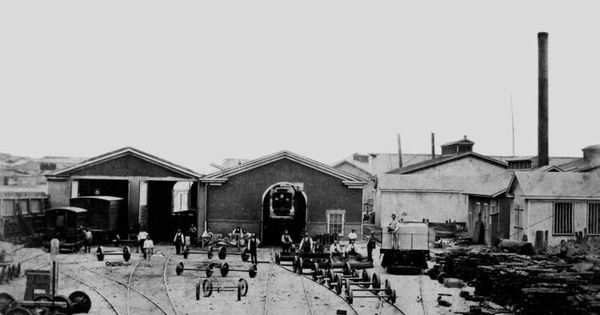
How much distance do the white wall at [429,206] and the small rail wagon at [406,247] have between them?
70.1 feet

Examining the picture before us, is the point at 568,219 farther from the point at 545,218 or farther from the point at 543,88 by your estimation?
the point at 543,88

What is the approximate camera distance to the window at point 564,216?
99.2 ft

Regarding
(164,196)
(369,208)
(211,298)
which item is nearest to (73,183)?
(164,196)

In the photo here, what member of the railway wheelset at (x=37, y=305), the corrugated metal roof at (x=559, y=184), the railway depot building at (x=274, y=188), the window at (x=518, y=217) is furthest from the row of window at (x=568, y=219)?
the railway wheelset at (x=37, y=305)

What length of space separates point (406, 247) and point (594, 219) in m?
11.5

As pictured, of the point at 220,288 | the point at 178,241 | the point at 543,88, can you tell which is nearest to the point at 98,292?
the point at 220,288

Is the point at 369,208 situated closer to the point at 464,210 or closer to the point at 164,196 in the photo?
the point at 464,210

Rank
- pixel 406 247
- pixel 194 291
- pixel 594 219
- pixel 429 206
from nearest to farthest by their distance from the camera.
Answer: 1. pixel 194 291
2. pixel 406 247
3. pixel 594 219
4. pixel 429 206

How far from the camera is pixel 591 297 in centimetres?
1490

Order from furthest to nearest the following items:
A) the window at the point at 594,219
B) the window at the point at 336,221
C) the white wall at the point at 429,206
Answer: the white wall at the point at 429,206 → the window at the point at 336,221 → the window at the point at 594,219

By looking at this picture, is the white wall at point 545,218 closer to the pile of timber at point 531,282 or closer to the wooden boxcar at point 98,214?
the pile of timber at point 531,282

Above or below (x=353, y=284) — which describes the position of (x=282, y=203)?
above

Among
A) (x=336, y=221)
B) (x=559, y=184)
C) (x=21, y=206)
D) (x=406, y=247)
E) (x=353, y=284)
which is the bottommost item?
(x=353, y=284)

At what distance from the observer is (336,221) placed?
3522cm
